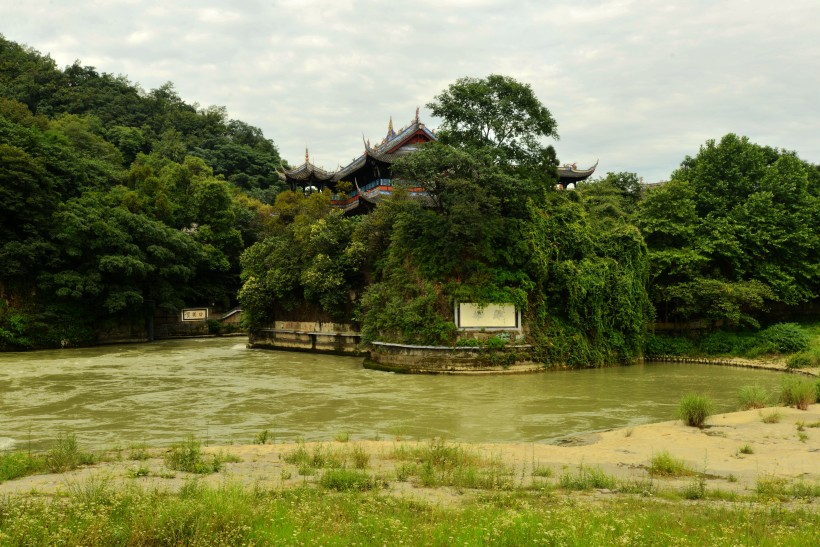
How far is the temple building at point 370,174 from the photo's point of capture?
115 feet

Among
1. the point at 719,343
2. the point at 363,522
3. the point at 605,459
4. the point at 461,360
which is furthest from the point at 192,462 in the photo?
the point at 719,343

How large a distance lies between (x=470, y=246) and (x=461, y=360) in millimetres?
4645

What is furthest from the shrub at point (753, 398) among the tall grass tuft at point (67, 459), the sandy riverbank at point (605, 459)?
the tall grass tuft at point (67, 459)

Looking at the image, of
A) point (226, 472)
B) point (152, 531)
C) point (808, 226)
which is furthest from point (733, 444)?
point (808, 226)

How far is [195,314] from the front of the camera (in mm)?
43188

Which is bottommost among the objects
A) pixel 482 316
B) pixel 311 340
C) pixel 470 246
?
pixel 311 340

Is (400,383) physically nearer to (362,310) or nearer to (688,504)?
(362,310)

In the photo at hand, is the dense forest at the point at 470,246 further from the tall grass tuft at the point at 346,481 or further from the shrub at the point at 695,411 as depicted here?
the tall grass tuft at the point at 346,481

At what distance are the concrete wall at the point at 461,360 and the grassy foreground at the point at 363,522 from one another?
639 inches

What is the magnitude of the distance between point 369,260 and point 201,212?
22892 millimetres

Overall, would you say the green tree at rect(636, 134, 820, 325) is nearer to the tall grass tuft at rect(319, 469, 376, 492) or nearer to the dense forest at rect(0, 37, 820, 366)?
the dense forest at rect(0, 37, 820, 366)

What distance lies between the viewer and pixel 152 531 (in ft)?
16.8

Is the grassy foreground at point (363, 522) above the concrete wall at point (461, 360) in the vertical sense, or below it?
above

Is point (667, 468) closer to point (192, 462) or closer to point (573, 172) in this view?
point (192, 462)
